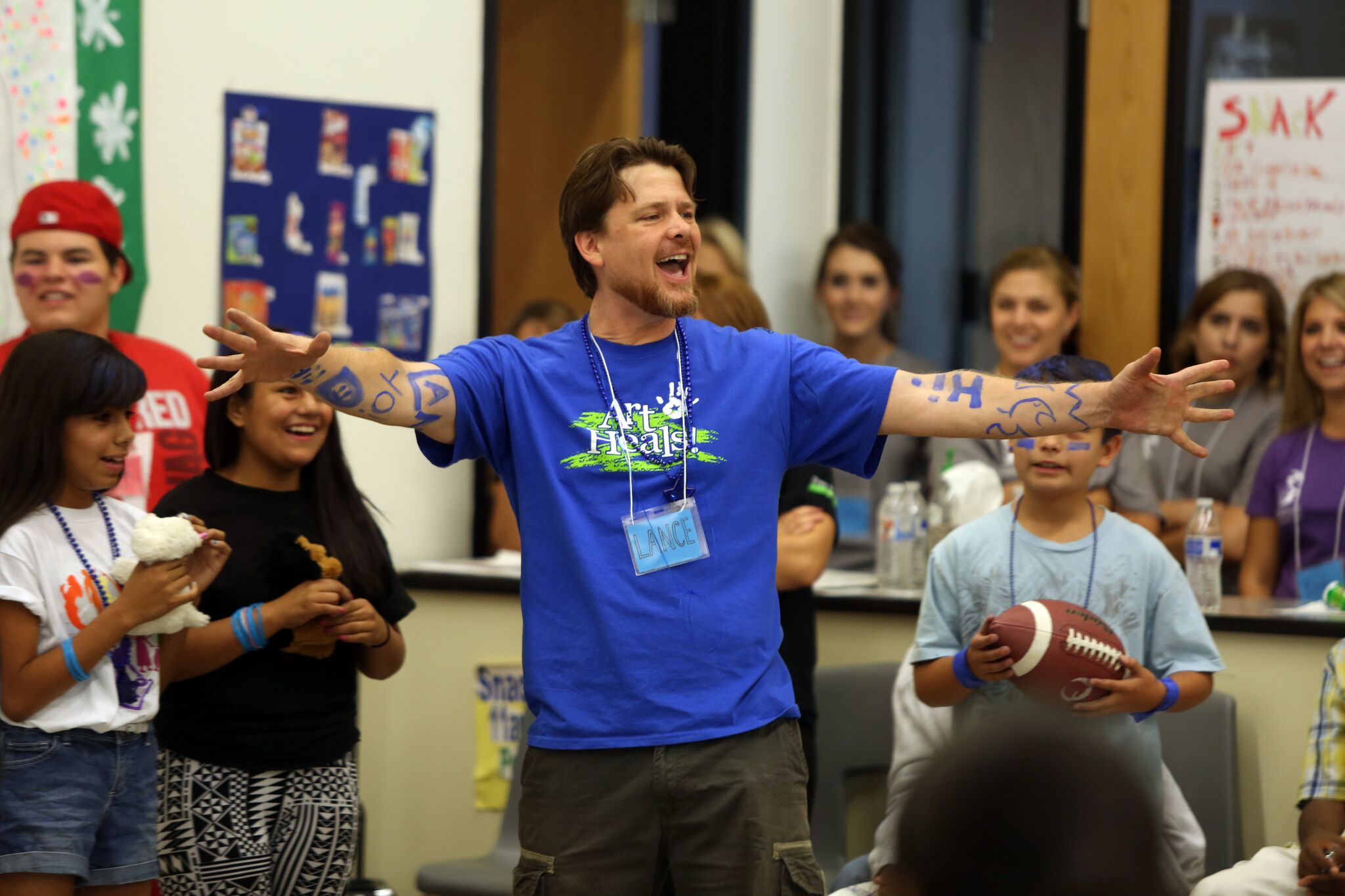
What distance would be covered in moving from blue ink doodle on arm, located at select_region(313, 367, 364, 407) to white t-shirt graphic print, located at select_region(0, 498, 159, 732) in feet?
2.41

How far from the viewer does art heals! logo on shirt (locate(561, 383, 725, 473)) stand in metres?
2.31

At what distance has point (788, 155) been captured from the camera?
578cm

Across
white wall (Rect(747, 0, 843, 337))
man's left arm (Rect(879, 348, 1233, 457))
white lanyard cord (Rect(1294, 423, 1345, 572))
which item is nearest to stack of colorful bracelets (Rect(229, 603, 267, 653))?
man's left arm (Rect(879, 348, 1233, 457))

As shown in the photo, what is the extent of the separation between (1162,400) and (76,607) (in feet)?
6.06

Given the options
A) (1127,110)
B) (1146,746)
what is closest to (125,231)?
(1146,746)

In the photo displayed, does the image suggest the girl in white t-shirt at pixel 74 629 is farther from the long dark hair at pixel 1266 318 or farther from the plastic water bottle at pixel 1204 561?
the long dark hair at pixel 1266 318

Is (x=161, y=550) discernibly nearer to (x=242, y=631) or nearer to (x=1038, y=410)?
A: (x=242, y=631)

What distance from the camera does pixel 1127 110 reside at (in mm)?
5094

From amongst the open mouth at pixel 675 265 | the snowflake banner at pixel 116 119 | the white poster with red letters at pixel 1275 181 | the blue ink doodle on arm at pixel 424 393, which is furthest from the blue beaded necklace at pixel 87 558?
the white poster with red letters at pixel 1275 181

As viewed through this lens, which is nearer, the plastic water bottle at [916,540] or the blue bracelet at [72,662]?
the blue bracelet at [72,662]

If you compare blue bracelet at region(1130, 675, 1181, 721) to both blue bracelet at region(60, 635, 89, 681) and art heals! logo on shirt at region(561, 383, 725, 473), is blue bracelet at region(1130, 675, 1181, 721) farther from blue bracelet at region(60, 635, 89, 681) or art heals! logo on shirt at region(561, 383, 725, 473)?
blue bracelet at region(60, 635, 89, 681)

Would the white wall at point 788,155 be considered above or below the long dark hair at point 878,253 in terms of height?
above

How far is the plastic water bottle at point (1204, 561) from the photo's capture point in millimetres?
3730

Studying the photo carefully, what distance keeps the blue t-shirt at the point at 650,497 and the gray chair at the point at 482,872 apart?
4.07ft
